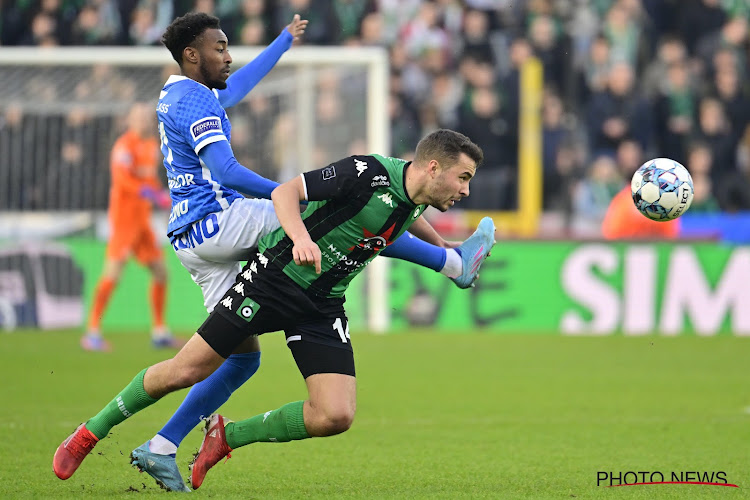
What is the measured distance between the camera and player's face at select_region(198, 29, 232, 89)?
18.7 ft

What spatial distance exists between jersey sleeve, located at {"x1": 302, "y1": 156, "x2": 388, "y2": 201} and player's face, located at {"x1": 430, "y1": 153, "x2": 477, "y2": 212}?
0.23 m

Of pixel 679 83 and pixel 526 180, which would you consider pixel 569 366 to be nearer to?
pixel 526 180

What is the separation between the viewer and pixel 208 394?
572 centimetres

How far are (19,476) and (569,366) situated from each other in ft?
21.5

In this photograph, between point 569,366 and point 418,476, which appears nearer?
point 418,476

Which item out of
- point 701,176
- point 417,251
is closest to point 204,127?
point 417,251

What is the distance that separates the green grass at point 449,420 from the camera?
5691 millimetres

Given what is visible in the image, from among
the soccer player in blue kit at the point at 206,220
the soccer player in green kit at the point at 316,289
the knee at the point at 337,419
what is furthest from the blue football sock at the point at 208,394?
the knee at the point at 337,419

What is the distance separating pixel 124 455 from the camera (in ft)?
21.6

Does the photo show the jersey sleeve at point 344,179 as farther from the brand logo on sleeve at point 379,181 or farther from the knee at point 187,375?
the knee at point 187,375

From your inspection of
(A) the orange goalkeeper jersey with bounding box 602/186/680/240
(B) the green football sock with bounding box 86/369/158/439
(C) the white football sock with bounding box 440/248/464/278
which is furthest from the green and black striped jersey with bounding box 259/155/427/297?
(A) the orange goalkeeper jersey with bounding box 602/186/680/240

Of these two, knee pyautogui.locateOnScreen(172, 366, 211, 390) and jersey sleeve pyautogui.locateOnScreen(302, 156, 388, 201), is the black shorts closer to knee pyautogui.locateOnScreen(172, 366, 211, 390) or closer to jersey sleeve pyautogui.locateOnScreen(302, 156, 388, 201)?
knee pyautogui.locateOnScreen(172, 366, 211, 390)

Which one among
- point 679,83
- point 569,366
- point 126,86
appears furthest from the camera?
point 679,83

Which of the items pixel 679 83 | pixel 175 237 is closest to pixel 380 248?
pixel 175 237
